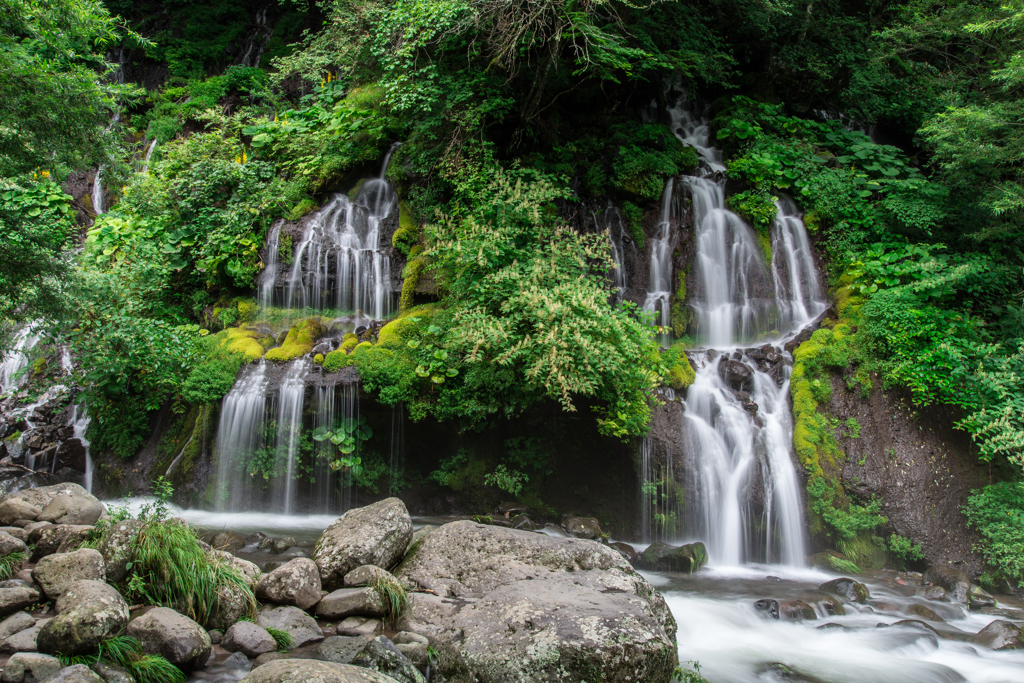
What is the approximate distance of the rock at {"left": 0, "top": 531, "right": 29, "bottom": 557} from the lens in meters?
5.00

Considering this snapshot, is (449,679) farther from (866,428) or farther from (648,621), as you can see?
(866,428)

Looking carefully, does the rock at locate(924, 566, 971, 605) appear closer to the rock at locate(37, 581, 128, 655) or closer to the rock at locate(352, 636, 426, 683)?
the rock at locate(352, 636, 426, 683)

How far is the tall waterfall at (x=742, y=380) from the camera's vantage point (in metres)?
8.20

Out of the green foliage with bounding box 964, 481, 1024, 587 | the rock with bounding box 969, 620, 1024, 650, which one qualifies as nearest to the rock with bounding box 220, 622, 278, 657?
the rock with bounding box 969, 620, 1024, 650

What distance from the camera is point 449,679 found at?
4223 millimetres

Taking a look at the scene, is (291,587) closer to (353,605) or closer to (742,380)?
(353,605)

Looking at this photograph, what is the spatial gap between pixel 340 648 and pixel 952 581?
6986 millimetres

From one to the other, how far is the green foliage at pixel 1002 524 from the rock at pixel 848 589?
2.01m

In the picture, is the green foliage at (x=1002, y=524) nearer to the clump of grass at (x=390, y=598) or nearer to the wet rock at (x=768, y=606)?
the wet rock at (x=768, y=606)

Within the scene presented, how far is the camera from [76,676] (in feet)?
11.3

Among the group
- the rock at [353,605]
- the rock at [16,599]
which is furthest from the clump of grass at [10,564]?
the rock at [353,605]

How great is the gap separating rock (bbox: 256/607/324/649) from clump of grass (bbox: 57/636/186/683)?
0.80 metres

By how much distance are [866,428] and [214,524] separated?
30.0ft

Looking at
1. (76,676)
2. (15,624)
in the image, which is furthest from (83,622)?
(15,624)
